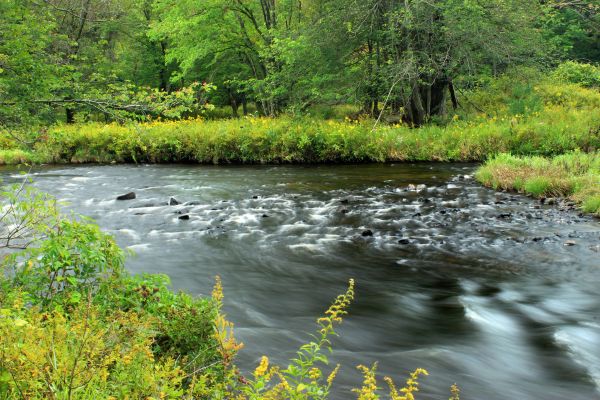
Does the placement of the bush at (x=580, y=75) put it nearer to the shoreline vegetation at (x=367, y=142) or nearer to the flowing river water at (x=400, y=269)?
the shoreline vegetation at (x=367, y=142)

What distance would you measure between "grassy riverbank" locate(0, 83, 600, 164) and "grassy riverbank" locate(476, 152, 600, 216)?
2956mm

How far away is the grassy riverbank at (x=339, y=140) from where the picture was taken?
1636 cm

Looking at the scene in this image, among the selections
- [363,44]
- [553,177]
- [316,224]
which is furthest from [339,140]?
[316,224]

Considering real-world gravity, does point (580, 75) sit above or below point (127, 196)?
above

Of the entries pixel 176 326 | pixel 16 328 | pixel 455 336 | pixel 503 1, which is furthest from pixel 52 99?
pixel 503 1

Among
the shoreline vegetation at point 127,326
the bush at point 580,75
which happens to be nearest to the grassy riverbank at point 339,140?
the bush at point 580,75

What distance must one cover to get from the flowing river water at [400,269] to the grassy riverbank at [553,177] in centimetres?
48

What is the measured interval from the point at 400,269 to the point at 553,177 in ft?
21.4

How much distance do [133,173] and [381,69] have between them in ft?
34.6

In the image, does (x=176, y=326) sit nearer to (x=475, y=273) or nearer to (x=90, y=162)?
(x=475, y=273)

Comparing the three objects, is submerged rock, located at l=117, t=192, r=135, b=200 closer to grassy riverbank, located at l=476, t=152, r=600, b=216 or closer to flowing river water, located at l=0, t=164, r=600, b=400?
flowing river water, located at l=0, t=164, r=600, b=400

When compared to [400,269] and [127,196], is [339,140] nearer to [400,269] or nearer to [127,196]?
[127,196]

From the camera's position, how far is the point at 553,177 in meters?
11.4

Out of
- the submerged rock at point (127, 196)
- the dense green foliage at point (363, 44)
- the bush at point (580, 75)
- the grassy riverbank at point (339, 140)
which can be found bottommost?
the submerged rock at point (127, 196)
